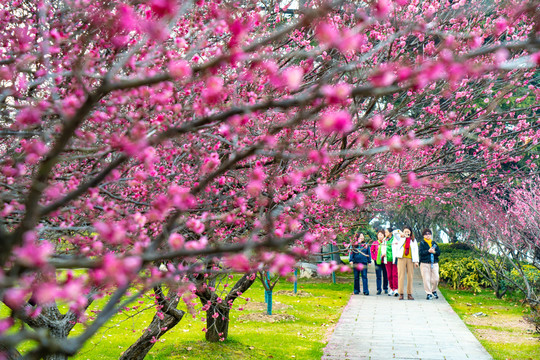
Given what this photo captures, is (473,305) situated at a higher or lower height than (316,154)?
lower

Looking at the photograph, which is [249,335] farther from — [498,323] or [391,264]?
[391,264]

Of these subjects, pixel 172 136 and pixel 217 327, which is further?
pixel 217 327

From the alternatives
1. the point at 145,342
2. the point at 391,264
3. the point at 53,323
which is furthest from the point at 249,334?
the point at 391,264

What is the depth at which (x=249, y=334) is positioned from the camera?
10.2m

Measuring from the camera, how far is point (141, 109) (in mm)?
4586

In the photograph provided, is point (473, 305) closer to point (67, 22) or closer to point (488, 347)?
point (488, 347)

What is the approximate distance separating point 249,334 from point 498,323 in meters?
5.93

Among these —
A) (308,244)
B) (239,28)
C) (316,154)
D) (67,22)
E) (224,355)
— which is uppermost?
(67,22)

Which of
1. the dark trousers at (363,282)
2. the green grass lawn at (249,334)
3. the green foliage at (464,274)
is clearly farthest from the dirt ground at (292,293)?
the green foliage at (464,274)

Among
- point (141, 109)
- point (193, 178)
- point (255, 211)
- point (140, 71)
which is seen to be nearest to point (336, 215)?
point (255, 211)

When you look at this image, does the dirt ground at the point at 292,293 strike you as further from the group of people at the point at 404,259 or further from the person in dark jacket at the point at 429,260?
the person in dark jacket at the point at 429,260

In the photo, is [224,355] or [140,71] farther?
[224,355]

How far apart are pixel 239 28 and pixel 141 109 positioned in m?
2.99

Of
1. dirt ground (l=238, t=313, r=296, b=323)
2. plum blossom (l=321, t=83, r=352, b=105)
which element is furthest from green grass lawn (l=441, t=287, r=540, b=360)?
plum blossom (l=321, t=83, r=352, b=105)
